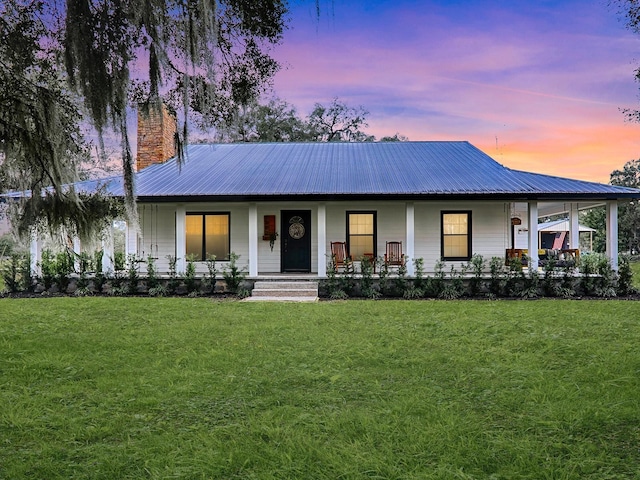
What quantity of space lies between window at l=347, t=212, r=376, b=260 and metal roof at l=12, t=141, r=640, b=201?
1.23m

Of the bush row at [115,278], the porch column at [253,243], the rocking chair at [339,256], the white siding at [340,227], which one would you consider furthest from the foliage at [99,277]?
the rocking chair at [339,256]

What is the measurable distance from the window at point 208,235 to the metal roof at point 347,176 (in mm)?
1177

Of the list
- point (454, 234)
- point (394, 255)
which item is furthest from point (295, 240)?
point (454, 234)

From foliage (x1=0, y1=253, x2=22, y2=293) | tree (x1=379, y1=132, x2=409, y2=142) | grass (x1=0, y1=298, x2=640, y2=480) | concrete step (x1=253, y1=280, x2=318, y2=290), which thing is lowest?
grass (x1=0, y1=298, x2=640, y2=480)

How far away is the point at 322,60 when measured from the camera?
11219 mm

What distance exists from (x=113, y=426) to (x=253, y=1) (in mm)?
4301

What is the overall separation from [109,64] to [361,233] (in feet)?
31.5

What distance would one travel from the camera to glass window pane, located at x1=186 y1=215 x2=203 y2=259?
1336 cm

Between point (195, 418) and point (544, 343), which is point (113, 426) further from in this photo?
point (544, 343)

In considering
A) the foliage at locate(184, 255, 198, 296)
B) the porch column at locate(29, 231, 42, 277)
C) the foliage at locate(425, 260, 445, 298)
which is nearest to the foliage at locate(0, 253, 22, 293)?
the porch column at locate(29, 231, 42, 277)

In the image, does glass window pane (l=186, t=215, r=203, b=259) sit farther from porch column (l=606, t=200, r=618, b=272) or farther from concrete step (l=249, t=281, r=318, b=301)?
porch column (l=606, t=200, r=618, b=272)

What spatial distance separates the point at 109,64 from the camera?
455cm

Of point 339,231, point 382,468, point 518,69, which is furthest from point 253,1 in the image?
point 518,69

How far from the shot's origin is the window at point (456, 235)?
13203 millimetres
